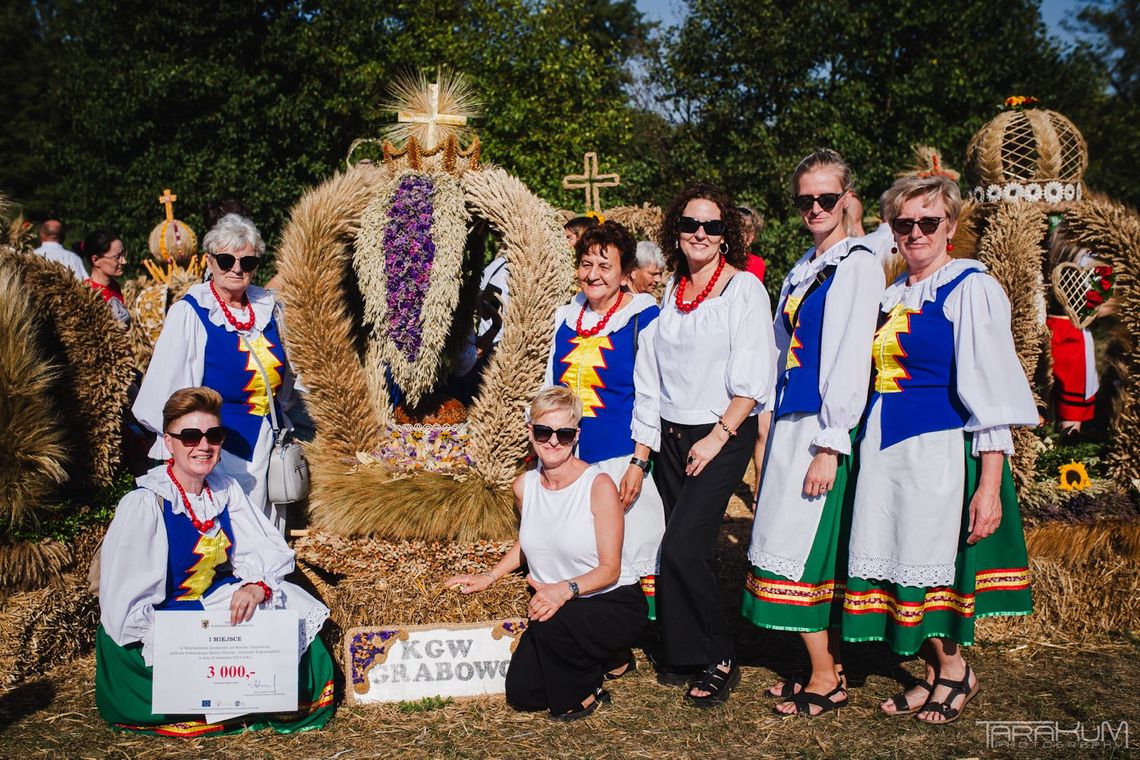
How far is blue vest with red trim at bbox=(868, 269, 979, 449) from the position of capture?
3.06 m

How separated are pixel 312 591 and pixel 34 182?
65.8 ft

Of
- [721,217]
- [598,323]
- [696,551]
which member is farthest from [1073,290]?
[696,551]

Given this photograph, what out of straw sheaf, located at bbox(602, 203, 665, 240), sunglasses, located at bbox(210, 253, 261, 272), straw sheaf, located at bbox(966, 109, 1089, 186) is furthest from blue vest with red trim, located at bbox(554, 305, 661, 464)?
straw sheaf, located at bbox(602, 203, 665, 240)

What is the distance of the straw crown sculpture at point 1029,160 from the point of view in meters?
5.25

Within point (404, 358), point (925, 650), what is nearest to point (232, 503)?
point (404, 358)

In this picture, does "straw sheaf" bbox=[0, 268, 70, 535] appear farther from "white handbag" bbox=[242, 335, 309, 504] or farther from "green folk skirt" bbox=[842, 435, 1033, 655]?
"green folk skirt" bbox=[842, 435, 1033, 655]

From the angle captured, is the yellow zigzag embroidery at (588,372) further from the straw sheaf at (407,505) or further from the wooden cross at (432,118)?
the wooden cross at (432,118)

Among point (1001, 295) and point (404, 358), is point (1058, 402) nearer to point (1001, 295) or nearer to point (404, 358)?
point (1001, 295)

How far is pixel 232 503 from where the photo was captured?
3.42m

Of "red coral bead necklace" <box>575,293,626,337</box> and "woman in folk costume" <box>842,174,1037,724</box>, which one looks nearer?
"woman in folk costume" <box>842,174,1037,724</box>

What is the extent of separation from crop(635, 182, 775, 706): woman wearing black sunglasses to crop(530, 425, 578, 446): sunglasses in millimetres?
318

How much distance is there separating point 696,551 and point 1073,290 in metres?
3.21

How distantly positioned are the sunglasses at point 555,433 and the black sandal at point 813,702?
130 cm

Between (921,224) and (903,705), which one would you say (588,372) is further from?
(903,705)
